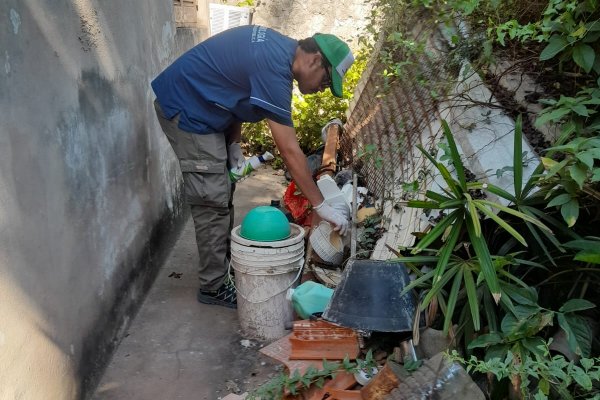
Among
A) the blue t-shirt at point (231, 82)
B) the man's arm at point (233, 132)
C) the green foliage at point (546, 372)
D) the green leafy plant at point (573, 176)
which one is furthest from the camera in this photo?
the man's arm at point (233, 132)

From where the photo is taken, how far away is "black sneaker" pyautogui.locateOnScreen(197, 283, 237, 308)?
3.65 meters

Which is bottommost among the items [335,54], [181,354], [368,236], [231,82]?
[181,354]

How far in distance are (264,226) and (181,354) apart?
89 centimetres

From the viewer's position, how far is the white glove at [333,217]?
10.6 ft

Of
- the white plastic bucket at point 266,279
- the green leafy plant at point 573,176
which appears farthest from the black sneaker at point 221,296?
the green leafy plant at point 573,176

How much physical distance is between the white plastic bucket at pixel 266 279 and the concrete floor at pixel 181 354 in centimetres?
13

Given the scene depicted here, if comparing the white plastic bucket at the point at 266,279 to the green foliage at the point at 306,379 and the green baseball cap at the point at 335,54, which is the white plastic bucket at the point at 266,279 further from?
the green baseball cap at the point at 335,54

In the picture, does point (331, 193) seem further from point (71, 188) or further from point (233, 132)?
point (71, 188)

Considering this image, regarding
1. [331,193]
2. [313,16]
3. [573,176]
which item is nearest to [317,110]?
[313,16]

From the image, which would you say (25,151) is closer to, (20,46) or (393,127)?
(20,46)

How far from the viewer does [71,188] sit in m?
2.45

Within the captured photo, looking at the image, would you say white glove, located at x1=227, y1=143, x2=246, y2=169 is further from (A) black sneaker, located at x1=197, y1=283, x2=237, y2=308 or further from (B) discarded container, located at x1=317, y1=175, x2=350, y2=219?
(A) black sneaker, located at x1=197, y1=283, x2=237, y2=308

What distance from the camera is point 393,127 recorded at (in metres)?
3.92

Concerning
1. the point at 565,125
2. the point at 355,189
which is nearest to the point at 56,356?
the point at 355,189
